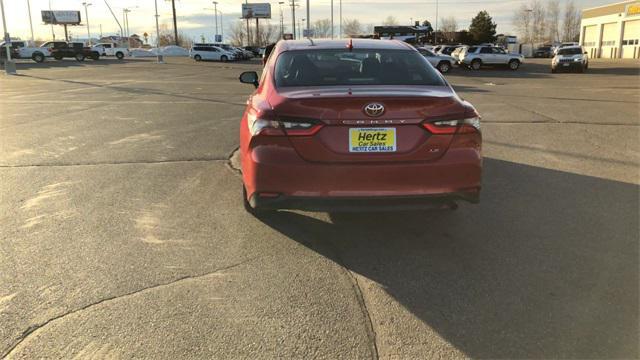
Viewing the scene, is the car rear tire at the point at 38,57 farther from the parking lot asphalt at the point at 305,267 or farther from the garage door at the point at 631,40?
the garage door at the point at 631,40

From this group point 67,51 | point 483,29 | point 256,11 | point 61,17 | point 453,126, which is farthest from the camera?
point 61,17

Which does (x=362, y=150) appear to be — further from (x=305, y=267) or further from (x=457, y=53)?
(x=457, y=53)

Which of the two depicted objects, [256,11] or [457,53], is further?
[256,11]

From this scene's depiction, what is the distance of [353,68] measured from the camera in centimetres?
495

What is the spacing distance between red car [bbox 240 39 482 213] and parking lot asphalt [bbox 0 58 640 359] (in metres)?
→ 0.50

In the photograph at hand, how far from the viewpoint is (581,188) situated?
5969 millimetres

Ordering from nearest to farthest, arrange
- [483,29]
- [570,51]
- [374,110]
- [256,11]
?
[374,110] < [570,51] < [483,29] < [256,11]

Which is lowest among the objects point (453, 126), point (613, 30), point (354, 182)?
point (354, 182)

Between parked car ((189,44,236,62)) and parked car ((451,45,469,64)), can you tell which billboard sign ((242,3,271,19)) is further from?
parked car ((451,45,469,64))

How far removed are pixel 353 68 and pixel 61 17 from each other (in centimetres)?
12524

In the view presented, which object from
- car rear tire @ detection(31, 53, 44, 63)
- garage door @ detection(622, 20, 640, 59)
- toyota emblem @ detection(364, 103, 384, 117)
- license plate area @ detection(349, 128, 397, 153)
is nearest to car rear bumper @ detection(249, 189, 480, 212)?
license plate area @ detection(349, 128, 397, 153)

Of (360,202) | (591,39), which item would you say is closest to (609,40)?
(591,39)

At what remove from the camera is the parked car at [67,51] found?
5425 centimetres

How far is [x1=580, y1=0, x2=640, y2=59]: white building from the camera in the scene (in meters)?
54.5
